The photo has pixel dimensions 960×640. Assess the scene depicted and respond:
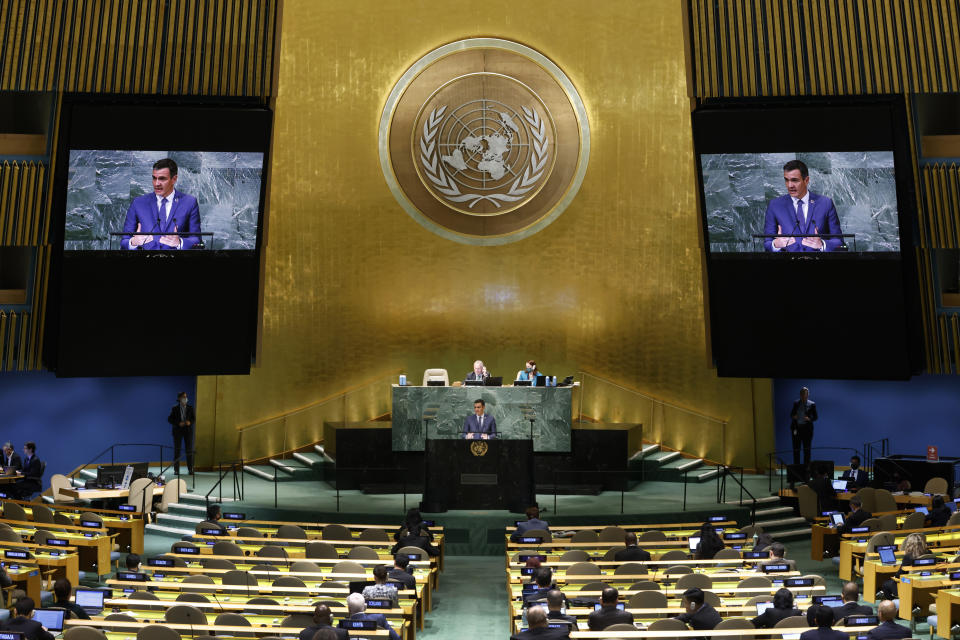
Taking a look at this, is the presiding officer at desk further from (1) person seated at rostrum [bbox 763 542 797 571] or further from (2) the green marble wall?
(1) person seated at rostrum [bbox 763 542 797 571]

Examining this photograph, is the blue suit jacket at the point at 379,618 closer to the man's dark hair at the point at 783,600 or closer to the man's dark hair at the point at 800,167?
the man's dark hair at the point at 783,600

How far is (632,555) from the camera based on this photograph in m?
11.5

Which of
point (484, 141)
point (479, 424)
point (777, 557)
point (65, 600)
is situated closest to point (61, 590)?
point (65, 600)

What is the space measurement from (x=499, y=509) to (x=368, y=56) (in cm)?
864

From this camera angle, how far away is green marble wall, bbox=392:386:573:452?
1753 centimetres

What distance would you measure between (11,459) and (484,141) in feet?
31.0

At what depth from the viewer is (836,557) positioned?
1461 centimetres

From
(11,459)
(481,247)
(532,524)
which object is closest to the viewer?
(532,524)

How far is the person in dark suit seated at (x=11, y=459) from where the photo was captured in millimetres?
18136

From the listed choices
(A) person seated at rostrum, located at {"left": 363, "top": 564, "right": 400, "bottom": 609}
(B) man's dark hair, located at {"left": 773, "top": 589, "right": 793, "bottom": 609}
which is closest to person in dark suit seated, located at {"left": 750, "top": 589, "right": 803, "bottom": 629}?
(B) man's dark hair, located at {"left": 773, "top": 589, "right": 793, "bottom": 609}

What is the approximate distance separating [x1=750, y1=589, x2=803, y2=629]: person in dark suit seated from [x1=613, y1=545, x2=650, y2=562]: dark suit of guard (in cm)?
255

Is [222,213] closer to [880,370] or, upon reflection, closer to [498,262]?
[498,262]

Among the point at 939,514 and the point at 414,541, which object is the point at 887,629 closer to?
the point at 414,541

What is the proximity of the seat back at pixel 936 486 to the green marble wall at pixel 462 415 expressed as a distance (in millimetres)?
5290
